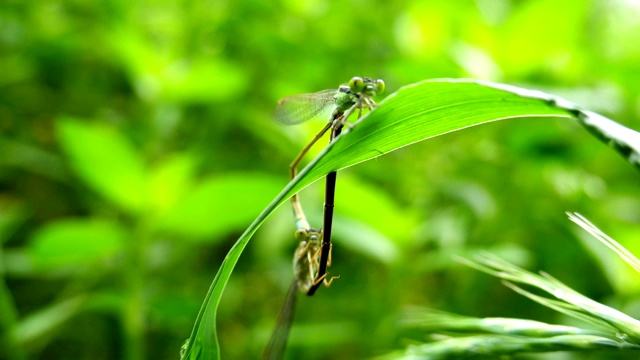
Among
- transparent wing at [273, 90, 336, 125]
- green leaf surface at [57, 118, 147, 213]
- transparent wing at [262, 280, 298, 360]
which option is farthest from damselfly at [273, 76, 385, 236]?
green leaf surface at [57, 118, 147, 213]

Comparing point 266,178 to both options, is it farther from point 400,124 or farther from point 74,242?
point 400,124

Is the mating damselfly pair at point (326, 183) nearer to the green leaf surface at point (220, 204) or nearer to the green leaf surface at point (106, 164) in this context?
the green leaf surface at point (220, 204)

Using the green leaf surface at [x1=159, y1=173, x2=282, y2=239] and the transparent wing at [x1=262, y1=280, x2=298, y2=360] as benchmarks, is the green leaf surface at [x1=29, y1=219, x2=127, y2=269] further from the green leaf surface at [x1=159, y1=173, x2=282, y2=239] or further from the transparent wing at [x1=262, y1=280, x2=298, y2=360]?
the transparent wing at [x1=262, y1=280, x2=298, y2=360]

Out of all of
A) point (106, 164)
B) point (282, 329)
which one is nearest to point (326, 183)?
point (282, 329)

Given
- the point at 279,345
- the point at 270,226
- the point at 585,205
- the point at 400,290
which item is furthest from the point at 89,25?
the point at 585,205

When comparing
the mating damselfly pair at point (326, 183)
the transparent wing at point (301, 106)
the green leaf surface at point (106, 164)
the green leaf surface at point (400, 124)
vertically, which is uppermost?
the green leaf surface at point (106, 164)

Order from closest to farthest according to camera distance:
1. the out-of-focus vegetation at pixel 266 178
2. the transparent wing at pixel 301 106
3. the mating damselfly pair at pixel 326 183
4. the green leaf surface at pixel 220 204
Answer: the mating damselfly pair at pixel 326 183 → the transparent wing at pixel 301 106 → the green leaf surface at pixel 220 204 → the out-of-focus vegetation at pixel 266 178

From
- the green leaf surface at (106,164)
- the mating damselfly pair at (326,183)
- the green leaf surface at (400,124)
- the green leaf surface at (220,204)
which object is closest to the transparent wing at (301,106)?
the mating damselfly pair at (326,183)
